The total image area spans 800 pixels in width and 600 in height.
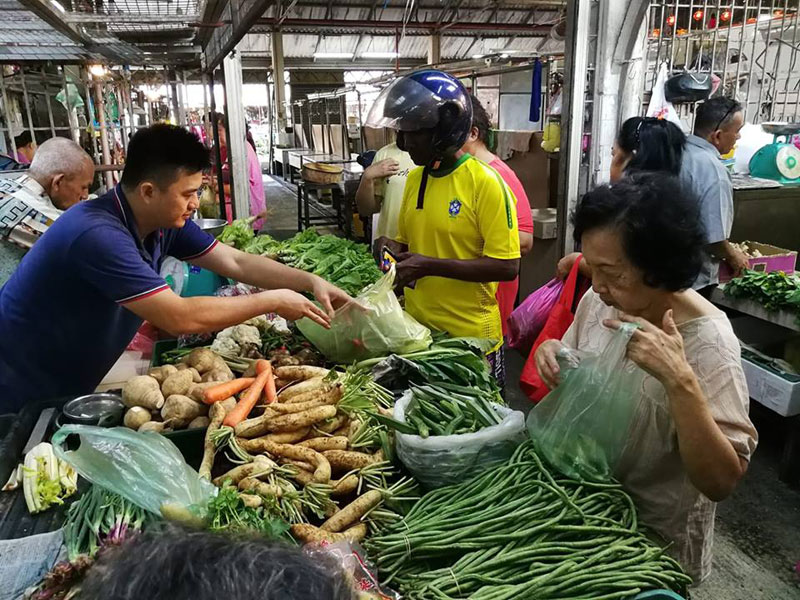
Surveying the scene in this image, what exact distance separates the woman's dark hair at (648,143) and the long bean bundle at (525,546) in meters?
2.49

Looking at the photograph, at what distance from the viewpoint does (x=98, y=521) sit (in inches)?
58.0

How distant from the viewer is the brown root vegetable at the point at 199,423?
1998 mm

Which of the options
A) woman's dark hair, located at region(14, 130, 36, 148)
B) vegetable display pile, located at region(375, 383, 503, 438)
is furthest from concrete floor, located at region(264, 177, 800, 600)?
woman's dark hair, located at region(14, 130, 36, 148)

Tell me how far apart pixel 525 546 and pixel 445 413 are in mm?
607

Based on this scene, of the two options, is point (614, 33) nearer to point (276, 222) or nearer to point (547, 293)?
point (547, 293)

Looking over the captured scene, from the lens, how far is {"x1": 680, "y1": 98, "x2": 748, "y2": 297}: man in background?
382 centimetres

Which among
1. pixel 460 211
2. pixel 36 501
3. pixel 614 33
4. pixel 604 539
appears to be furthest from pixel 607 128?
pixel 36 501

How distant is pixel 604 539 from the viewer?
1391mm

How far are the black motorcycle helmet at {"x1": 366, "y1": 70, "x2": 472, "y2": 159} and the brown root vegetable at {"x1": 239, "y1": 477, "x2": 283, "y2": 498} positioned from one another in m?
1.58

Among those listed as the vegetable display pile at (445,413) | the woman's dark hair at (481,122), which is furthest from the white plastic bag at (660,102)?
the vegetable display pile at (445,413)

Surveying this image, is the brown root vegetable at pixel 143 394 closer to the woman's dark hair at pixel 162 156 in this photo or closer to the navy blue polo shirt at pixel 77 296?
the navy blue polo shirt at pixel 77 296

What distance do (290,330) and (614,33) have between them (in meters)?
2.77

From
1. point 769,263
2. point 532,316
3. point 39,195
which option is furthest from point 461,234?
point 39,195

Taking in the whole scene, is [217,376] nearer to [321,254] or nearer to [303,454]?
[303,454]
